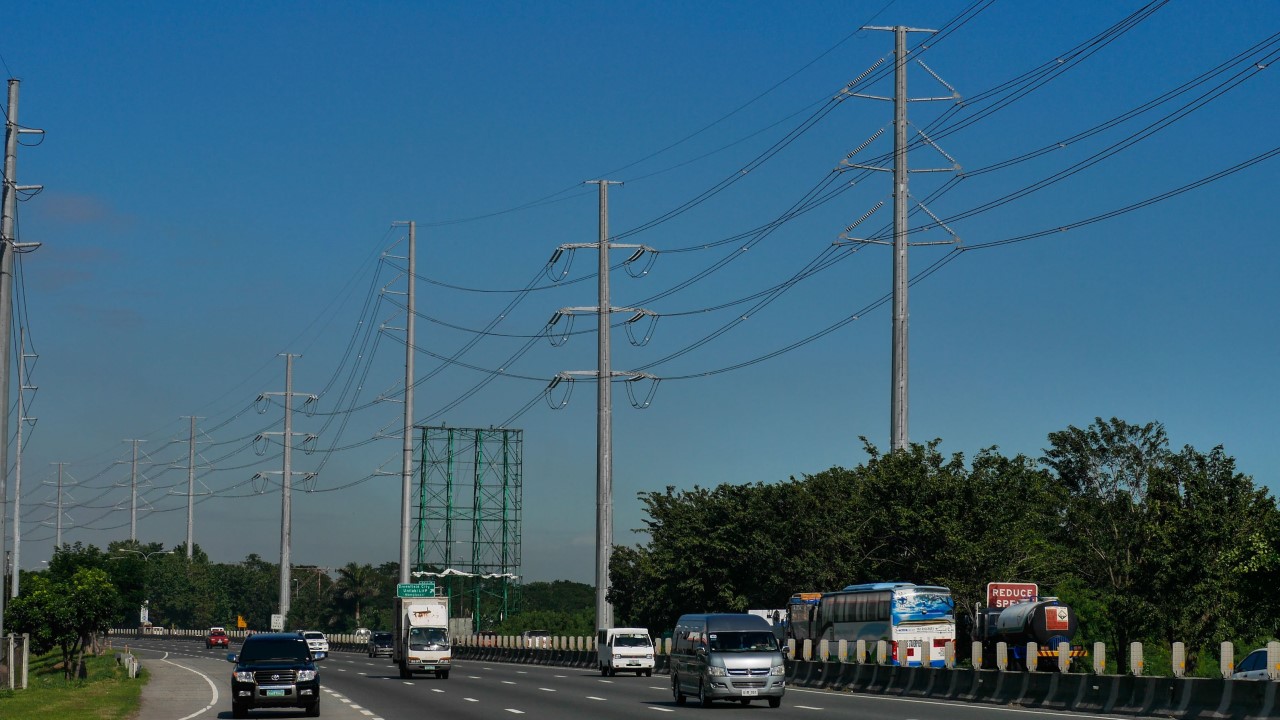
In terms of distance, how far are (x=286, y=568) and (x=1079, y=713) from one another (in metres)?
84.7

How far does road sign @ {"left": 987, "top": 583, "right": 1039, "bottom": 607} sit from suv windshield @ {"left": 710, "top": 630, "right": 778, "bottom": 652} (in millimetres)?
16506

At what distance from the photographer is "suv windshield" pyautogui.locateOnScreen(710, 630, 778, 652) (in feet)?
115

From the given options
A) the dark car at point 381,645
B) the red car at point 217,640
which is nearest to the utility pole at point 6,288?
the dark car at point 381,645

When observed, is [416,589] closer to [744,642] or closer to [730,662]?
[744,642]

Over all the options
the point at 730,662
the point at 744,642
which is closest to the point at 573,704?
the point at 730,662

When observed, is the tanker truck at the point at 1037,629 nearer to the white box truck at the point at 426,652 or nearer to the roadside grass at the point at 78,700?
the white box truck at the point at 426,652

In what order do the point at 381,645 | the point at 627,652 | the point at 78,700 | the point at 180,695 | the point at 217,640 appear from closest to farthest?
the point at 78,700 < the point at 180,695 < the point at 627,652 < the point at 381,645 < the point at 217,640

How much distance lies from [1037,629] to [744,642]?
47.0 feet

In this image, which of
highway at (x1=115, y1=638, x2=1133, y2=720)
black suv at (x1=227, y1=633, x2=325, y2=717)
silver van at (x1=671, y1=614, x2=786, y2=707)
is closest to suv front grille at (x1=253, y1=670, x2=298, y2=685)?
black suv at (x1=227, y1=633, x2=325, y2=717)

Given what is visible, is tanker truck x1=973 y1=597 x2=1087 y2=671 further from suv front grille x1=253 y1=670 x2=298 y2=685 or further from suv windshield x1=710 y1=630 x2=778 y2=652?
suv front grille x1=253 y1=670 x2=298 y2=685

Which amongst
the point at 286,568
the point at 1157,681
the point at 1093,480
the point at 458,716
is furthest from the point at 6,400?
the point at 1093,480

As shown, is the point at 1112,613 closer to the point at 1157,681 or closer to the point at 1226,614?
the point at 1226,614

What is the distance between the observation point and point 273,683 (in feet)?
106

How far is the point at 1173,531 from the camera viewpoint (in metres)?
60.7
